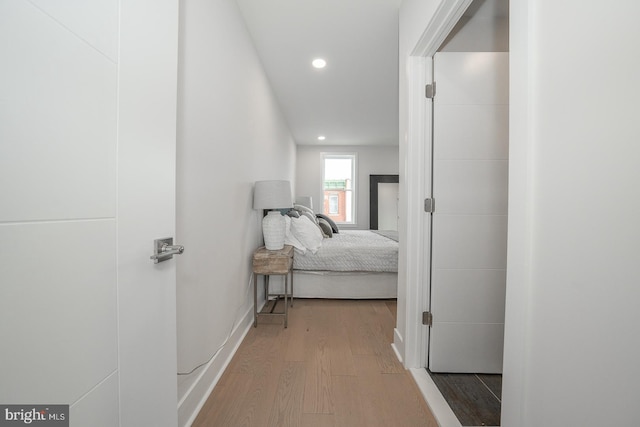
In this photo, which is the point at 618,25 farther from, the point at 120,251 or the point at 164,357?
the point at 164,357

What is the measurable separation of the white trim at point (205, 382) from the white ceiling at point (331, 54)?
2.50m

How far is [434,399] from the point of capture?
57.6 inches

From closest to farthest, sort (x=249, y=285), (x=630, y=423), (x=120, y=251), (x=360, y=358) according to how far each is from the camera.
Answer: (x=630, y=423) < (x=120, y=251) < (x=360, y=358) < (x=249, y=285)

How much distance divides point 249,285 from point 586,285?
2.24 meters

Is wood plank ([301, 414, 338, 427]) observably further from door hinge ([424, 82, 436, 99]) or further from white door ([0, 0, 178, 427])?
door hinge ([424, 82, 436, 99])

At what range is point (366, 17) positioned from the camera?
2170 millimetres

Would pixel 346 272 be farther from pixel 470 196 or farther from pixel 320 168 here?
pixel 320 168

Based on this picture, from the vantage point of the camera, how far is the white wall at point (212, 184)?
129 centimetres

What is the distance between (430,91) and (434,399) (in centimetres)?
184

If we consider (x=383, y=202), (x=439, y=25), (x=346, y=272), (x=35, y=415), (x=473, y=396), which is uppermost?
(x=439, y=25)

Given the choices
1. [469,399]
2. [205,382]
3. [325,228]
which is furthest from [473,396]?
[325,228]

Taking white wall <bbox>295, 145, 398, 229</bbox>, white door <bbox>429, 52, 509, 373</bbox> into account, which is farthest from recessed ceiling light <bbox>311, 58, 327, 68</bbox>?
white wall <bbox>295, 145, 398, 229</bbox>

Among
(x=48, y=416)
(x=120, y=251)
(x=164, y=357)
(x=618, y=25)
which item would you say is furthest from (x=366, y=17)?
(x=48, y=416)

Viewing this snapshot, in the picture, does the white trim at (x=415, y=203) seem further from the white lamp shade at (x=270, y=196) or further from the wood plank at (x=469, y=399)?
the white lamp shade at (x=270, y=196)
